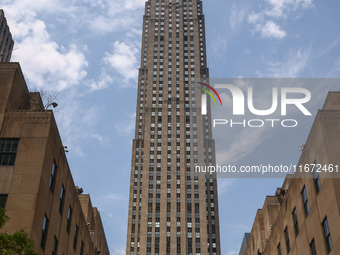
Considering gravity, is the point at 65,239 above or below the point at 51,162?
below

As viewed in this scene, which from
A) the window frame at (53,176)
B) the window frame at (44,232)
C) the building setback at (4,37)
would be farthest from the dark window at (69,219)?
the building setback at (4,37)

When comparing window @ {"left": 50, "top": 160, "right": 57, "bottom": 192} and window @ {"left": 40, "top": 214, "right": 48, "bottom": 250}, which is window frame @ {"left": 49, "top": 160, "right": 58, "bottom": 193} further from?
window @ {"left": 40, "top": 214, "right": 48, "bottom": 250}

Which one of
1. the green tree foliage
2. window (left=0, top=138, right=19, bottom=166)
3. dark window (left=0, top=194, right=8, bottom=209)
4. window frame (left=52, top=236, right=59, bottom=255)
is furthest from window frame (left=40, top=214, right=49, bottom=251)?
the green tree foliage

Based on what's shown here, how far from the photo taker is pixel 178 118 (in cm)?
14488

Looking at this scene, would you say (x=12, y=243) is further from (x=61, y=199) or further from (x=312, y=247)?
(x=312, y=247)

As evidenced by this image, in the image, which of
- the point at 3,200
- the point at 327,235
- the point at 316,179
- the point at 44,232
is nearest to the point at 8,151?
the point at 3,200

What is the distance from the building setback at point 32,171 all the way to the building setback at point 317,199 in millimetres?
17387

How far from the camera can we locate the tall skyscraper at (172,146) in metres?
123

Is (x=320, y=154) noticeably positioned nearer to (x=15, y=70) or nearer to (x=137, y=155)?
(x=15, y=70)

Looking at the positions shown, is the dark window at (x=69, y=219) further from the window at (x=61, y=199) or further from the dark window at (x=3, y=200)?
the dark window at (x=3, y=200)

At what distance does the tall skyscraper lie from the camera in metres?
123

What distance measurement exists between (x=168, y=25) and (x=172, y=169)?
57.0 m

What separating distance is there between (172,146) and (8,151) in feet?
353

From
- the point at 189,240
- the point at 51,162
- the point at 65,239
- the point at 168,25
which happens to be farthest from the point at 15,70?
the point at 168,25
